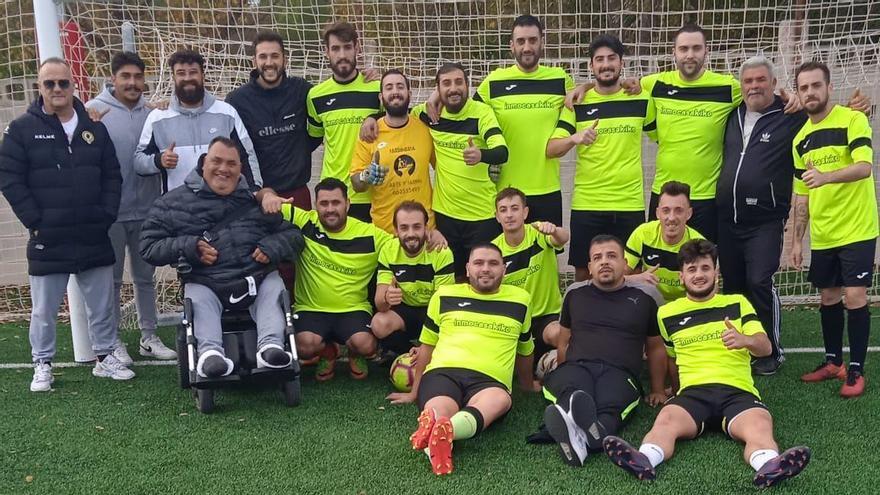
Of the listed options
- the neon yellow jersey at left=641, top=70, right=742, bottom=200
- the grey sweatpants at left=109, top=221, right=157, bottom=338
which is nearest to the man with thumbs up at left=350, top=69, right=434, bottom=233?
the neon yellow jersey at left=641, top=70, right=742, bottom=200

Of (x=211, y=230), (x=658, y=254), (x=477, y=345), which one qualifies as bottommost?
(x=477, y=345)

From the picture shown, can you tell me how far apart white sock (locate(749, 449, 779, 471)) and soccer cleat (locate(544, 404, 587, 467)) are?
74 cm

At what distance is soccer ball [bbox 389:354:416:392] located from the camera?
4602 millimetres

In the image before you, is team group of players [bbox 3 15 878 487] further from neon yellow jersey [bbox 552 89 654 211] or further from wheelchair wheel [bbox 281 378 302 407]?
wheelchair wheel [bbox 281 378 302 407]

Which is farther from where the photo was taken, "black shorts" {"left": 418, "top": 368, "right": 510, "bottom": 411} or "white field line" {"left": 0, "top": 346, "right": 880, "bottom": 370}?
"white field line" {"left": 0, "top": 346, "right": 880, "bottom": 370}

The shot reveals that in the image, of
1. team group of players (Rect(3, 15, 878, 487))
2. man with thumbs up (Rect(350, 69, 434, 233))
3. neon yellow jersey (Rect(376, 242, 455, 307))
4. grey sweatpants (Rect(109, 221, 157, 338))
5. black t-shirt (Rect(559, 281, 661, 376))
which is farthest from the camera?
grey sweatpants (Rect(109, 221, 157, 338))

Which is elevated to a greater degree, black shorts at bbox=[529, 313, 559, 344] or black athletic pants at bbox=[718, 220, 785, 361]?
black athletic pants at bbox=[718, 220, 785, 361]

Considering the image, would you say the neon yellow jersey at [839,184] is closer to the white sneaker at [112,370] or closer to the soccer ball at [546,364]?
the soccer ball at [546,364]

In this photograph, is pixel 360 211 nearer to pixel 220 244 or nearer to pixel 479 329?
pixel 220 244

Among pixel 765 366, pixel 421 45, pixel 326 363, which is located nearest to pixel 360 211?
pixel 326 363

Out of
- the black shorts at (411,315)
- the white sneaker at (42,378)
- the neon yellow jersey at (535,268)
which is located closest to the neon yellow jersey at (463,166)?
the neon yellow jersey at (535,268)

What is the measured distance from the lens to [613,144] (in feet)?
16.4

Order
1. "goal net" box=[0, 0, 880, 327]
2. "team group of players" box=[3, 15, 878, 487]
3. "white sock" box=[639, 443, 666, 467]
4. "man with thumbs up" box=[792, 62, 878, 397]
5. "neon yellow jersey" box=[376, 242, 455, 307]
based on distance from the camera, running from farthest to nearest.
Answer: "goal net" box=[0, 0, 880, 327]
"neon yellow jersey" box=[376, 242, 455, 307]
"man with thumbs up" box=[792, 62, 878, 397]
"team group of players" box=[3, 15, 878, 487]
"white sock" box=[639, 443, 666, 467]

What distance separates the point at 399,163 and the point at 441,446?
224cm
